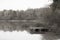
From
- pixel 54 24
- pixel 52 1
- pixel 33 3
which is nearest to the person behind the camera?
pixel 54 24

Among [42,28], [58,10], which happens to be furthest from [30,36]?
[58,10]

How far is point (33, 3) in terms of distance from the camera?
1355mm

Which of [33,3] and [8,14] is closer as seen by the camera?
[8,14]

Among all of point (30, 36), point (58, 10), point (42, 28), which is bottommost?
point (30, 36)

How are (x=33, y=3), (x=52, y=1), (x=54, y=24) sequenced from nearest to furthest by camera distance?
(x=54, y=24) < (x=52, y=1) < (x=33, y=3)

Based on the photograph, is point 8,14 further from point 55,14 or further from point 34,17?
point 55,14

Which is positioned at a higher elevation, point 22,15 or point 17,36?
point 22,15

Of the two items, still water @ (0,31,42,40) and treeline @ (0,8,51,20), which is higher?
treeline @ (0,8,51,20)

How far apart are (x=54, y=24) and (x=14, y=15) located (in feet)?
0.96

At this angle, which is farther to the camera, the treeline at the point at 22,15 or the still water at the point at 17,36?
the still water at the point at 17,36

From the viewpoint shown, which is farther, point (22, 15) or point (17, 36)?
point (17, 36)

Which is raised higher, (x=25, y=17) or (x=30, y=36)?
(x=25, y=17)

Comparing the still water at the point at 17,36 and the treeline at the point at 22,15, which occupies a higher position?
the treeline at the point at 22,15

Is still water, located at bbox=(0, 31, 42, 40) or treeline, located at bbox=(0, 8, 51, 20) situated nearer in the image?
treeline, located at bbox=(0, 8, 51, 20)
